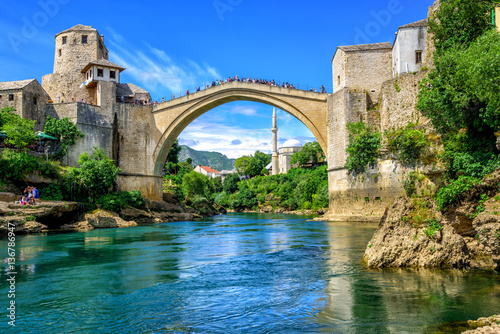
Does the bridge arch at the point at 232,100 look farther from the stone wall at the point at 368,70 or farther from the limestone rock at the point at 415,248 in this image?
the limestone rock at the point at 415,248

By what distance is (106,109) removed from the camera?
94.2ft

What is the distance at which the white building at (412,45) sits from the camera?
2200 cm

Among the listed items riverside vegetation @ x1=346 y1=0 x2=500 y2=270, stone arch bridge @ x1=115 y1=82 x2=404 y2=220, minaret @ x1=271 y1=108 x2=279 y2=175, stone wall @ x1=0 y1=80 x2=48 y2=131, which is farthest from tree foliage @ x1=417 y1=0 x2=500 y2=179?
minaret @ x1=271 y1=108 x2=279 y2=175

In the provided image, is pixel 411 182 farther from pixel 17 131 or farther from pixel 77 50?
pixel 77 50

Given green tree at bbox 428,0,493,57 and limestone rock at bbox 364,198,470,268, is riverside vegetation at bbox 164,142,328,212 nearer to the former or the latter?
green tree at bbox 428,0,493,57

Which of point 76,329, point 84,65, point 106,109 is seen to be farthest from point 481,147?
point 84,65

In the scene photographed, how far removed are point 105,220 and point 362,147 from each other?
1428 centimetres

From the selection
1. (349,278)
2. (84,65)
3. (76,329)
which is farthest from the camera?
(84,65)

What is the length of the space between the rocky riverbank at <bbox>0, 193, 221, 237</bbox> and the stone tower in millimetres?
10163

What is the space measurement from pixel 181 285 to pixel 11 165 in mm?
17327

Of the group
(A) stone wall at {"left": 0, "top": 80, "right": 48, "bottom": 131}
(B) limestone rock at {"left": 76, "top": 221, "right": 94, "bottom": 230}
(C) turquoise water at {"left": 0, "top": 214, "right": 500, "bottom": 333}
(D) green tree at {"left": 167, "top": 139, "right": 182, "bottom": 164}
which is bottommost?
(C) turquoise water at {"left": 0, "top": 214, "right": 500, "bottom": 333}

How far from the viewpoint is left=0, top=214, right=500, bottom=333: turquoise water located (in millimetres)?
5176

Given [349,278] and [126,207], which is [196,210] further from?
[349,278]

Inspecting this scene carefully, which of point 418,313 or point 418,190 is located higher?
point 418,190
